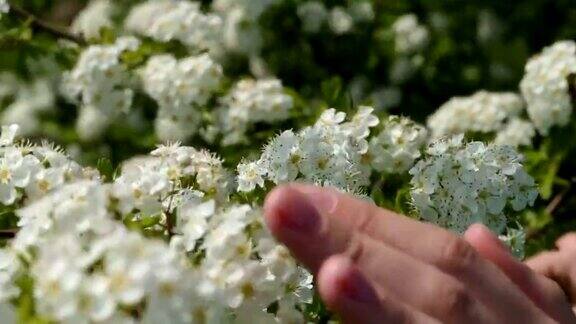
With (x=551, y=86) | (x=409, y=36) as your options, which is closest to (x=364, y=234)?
(x=551, y=86)

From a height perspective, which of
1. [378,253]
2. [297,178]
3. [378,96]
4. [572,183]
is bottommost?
[378,96]

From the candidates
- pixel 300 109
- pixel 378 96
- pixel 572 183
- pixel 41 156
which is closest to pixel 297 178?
pixel 41 156

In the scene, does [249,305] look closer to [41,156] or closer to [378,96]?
[41,156]

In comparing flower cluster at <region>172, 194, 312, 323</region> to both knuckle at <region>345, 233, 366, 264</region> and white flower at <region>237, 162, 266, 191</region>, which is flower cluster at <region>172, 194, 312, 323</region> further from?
white flower at <region>237, 162, 266, 191</region>

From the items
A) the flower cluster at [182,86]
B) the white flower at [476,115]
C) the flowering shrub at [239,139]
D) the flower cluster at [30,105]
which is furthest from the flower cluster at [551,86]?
the flower cluster at [30,105]

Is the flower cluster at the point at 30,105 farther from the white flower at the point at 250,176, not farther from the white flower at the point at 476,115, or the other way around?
the white flower at the point at 250,176

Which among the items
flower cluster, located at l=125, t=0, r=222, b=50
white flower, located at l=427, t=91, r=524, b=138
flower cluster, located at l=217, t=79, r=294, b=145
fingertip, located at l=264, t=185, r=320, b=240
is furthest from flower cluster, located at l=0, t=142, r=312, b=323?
flower cluster, located at l=125, t=0, r=222, b=50
